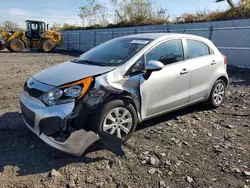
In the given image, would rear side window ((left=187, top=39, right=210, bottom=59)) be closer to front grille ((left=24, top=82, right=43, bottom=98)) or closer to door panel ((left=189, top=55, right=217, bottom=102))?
door panel ((left=189, top=55, right=217, bottom=102))

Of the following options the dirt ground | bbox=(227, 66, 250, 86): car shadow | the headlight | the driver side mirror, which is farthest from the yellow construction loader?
the driver side mirror

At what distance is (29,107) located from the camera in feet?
10.1

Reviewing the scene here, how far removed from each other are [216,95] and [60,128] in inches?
132

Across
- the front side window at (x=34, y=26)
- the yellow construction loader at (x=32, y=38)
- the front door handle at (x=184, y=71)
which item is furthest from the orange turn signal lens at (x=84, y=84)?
the front side window at (x=34, y=26)

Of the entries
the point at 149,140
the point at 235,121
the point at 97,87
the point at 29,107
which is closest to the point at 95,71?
the point at 97,87

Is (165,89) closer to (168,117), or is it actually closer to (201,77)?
(168,117)

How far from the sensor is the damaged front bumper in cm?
282

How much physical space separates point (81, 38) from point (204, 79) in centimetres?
2155

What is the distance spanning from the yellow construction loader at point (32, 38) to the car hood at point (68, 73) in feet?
65.1

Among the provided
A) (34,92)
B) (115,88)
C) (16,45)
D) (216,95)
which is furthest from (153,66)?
(16,45)

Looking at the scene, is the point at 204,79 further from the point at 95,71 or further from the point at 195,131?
the point at 95,71

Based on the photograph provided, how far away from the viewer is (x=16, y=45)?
69.2 ft

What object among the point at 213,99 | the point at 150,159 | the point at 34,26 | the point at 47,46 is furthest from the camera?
the point at 47,46

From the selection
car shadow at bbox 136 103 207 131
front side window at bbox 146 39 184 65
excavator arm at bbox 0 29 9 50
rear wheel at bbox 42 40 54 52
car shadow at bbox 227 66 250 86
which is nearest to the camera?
front side window at bbox 146 39 184 65
